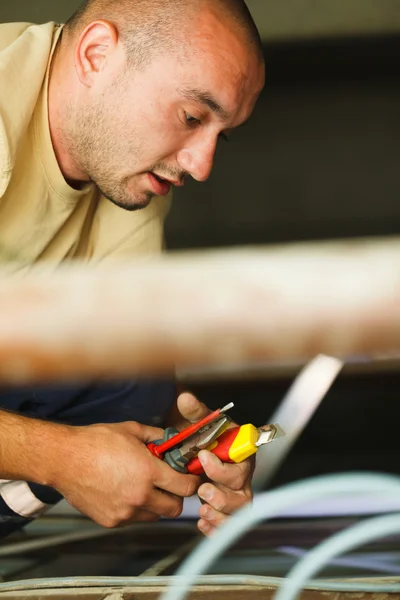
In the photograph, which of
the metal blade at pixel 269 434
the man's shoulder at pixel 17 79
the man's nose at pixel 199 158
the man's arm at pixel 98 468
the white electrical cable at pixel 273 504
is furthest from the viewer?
the man's nose at pixel 199 158

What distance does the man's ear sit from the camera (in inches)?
42.7

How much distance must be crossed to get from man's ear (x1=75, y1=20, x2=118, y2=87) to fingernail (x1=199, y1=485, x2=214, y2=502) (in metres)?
0.64

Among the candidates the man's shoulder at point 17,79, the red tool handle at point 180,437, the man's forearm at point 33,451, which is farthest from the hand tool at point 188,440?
the man's shoulder at point 17,79

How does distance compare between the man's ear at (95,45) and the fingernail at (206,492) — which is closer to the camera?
the fingernail at (206,492)

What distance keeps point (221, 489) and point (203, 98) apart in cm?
57

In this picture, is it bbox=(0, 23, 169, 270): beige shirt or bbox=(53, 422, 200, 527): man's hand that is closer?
bbox=(53, 422, 200, 527): man's hand

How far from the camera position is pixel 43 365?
245 mm

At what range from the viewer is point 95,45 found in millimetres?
1091

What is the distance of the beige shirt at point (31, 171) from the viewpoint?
3.42ft

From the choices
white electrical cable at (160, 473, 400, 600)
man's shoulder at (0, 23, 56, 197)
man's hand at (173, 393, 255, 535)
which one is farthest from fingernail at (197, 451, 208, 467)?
man's shoulder at (0, 23, 56, 197)

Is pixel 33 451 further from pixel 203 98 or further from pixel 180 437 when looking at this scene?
pixel 203 98

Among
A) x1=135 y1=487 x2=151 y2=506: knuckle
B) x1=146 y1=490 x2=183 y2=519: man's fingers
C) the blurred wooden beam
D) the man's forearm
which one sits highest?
the blurred wooden beam

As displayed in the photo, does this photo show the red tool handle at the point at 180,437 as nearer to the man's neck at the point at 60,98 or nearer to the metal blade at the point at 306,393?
the metal blade at the point at 306,393

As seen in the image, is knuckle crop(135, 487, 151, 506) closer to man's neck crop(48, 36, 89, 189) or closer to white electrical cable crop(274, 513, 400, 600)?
white electrical cable crop(274, 513, 400, 600)
